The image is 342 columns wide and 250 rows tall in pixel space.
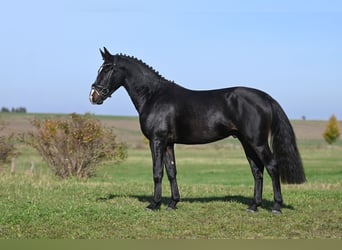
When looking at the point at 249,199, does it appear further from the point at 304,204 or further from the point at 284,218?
the point at 284,218

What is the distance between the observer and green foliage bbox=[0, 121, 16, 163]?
23.3m

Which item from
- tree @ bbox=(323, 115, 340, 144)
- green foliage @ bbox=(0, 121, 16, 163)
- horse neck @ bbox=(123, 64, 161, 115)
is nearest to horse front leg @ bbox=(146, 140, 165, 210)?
horse neck @ bbox=(123, 64, 161, 115)

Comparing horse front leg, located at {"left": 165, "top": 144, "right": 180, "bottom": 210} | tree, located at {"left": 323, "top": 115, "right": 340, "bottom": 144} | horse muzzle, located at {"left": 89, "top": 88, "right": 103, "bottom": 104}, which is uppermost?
tree, located at {"left": 323, "top": 115, "right": 340, "bottom": 144}

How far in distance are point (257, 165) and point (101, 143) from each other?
12.7m

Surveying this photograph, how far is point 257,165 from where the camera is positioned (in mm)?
11039

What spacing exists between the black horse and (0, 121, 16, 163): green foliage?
45.7 ft

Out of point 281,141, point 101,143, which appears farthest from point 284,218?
point 101,143

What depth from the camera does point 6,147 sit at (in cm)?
2345

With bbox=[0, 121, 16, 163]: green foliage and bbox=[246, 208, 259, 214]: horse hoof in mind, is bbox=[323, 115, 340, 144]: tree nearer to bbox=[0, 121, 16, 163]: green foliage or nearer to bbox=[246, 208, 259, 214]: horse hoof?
bbox=[0, 121, 16, 163]: green foliage

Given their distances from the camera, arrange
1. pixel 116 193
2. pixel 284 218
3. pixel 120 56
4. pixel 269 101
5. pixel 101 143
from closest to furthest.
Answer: pixel 284 218, pixel 269 101, pixel 120 56, pixel 116 193, pixel 101 143

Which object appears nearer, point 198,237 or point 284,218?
point 198,237

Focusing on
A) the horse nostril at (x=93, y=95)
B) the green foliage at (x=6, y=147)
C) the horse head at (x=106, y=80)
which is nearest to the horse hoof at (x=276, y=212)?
the horse head at (x=106, y=80)

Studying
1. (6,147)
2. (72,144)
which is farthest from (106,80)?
(6,147)

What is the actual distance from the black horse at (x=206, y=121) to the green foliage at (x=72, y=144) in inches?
462
